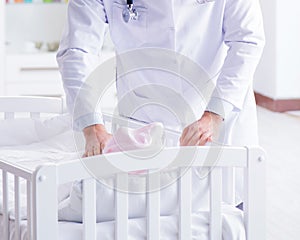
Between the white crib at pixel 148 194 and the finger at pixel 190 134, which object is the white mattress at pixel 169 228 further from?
the finger at pixel 190 134

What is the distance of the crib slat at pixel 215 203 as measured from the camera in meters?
1.74

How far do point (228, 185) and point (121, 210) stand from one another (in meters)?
0.37

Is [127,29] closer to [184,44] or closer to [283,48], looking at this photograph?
[184,44]

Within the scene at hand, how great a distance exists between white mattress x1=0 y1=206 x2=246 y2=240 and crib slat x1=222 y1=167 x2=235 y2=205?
100mm

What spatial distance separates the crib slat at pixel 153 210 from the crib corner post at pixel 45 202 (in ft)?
0.65

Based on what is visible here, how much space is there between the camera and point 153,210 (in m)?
1.69

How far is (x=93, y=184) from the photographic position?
164 centimetres

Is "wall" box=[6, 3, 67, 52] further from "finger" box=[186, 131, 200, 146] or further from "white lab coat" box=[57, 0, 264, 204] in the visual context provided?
"finger" box=[186, 131, 200, 146]

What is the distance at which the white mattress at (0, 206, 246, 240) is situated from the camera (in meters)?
1.69

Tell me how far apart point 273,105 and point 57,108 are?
10.4 ft

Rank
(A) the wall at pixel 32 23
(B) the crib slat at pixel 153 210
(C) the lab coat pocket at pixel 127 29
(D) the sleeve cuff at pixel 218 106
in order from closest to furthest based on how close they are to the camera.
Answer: (B) the crib slat at pixel 153 210, (D) the sleeve cuff at pixel 218 106, (C) the lab coat pocket at pixel 127 29, (A) the wall at pixel 32 23

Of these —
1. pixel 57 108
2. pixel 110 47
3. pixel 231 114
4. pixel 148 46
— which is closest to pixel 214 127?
pixel 231 114

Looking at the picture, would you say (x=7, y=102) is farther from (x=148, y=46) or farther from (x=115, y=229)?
(x=115, y=229)

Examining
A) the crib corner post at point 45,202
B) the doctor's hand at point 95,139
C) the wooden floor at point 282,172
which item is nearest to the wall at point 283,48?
the wooden floor at point 282,172
